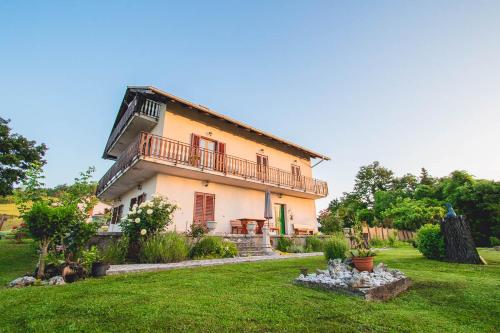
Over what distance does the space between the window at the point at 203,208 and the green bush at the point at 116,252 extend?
12.8ft

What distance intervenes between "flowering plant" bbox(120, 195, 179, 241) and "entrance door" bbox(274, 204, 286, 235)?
26.5 feet

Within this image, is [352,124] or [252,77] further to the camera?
[352,124]

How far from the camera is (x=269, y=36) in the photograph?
1064 cm

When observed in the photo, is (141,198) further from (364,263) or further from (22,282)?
(364,263)

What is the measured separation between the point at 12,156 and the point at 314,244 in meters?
19.5

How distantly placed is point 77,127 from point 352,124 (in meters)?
18.0

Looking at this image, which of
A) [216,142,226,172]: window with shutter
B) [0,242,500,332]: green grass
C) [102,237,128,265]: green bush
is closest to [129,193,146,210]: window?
[216,142,226,172]: window with shutter

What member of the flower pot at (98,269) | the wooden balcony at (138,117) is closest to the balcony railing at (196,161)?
the wooden balcony at (138,117)

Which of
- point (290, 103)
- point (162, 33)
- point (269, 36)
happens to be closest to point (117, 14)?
point (162, 33)

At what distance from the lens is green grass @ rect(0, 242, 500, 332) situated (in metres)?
2.18

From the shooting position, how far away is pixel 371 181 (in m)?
32.7

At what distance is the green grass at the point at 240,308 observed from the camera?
2.18 m

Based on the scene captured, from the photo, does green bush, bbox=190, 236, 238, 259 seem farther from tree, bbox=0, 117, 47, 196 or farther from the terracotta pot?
tree, bbox=0, 117, 47, 196

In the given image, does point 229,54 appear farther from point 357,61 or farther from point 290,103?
point 357,61
